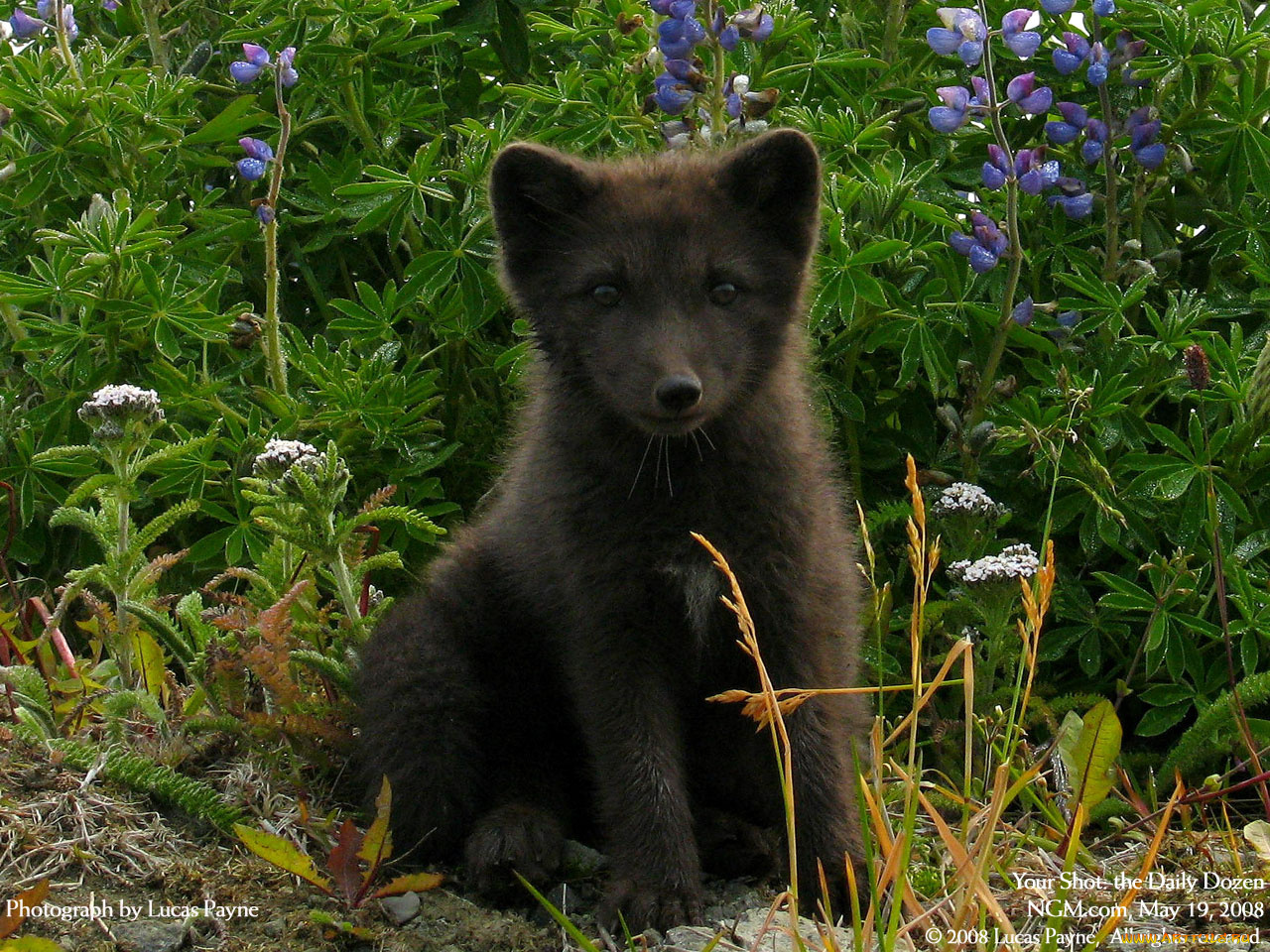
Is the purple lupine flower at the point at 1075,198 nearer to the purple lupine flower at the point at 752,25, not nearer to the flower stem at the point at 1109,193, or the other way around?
the flower stem at the point at 1109,193

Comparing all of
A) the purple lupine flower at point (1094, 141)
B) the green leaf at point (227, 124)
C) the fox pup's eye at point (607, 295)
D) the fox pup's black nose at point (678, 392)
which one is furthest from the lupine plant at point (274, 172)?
the purple lupine flower at point (1094, 141)

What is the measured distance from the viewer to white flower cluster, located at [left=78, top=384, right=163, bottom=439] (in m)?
3.22

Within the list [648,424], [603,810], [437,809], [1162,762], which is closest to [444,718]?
[437,809]

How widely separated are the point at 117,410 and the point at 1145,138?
9.89ft

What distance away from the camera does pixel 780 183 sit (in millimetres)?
3131

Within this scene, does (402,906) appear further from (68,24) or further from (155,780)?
(68,24)

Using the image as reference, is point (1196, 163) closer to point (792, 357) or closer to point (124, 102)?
point (792, 357)

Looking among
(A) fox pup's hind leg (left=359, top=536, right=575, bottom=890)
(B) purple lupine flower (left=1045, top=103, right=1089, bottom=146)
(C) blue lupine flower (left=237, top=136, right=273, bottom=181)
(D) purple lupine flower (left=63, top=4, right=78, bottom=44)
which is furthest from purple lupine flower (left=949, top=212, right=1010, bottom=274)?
(D) purple lupine flower (left=63, top=4, right=78, bottom=44)

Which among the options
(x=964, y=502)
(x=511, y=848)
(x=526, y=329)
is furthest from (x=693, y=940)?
(x=526, y=329)

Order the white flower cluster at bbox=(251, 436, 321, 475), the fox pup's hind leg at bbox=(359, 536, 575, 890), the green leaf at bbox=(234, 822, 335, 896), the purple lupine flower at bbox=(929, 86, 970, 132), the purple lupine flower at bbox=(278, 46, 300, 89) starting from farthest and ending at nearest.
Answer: the purple lupine flower at bbox=(278, 46, 300, 89) → the purple lupine flower at bbox=(929, 86, 970, 132) → the white flower cluster at bbox=(251, 436, 321, 475) → the fox pup's hind leg at bbox=(359, 536, 575, 890) → the green leaf at bbox=(234, 822, 335, 896)

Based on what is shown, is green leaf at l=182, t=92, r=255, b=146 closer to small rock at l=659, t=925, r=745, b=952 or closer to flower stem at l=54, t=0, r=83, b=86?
flower stem at l=54, t=0, r=83, b=86

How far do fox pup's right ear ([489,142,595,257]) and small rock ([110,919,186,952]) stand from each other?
1647mm

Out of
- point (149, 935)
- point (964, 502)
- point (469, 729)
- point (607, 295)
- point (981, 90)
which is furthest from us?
point (981, 90)

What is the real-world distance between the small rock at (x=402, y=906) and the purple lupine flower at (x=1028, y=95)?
8.84ft
